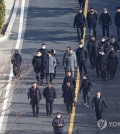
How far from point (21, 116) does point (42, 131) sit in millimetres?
1728

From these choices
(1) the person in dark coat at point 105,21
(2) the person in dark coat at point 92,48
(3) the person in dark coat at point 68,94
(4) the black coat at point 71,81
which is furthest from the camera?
(1) the person in dark coat at point 105,21

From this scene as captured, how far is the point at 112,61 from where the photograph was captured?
3484 cm

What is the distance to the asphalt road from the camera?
102ft

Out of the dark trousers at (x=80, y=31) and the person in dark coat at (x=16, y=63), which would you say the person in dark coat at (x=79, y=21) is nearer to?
the dark trousers at (x=80, y=31)

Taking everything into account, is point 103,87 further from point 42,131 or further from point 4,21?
point 4,21

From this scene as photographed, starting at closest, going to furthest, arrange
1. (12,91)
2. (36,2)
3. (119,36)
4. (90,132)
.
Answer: (90,132) → (12,91) → (119,36) → (36,2)

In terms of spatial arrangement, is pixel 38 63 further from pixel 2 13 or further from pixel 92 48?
pixel 2 13


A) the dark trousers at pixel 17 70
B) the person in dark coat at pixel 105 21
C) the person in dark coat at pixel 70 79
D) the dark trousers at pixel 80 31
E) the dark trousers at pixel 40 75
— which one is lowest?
the dark trousers at pixel 40 75

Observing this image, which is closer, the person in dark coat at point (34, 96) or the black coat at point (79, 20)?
the person in dark coat at point (34, 96)

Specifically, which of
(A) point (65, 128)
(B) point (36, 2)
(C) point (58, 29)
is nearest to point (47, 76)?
(A) point (65, 128)

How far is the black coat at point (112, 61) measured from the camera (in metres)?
34.8

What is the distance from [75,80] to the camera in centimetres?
3397

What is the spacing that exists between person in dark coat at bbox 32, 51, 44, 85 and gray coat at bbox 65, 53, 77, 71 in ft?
3.31

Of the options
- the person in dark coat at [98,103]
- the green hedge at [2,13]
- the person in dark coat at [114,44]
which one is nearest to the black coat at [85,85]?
the person in dark coat at [98,103]
